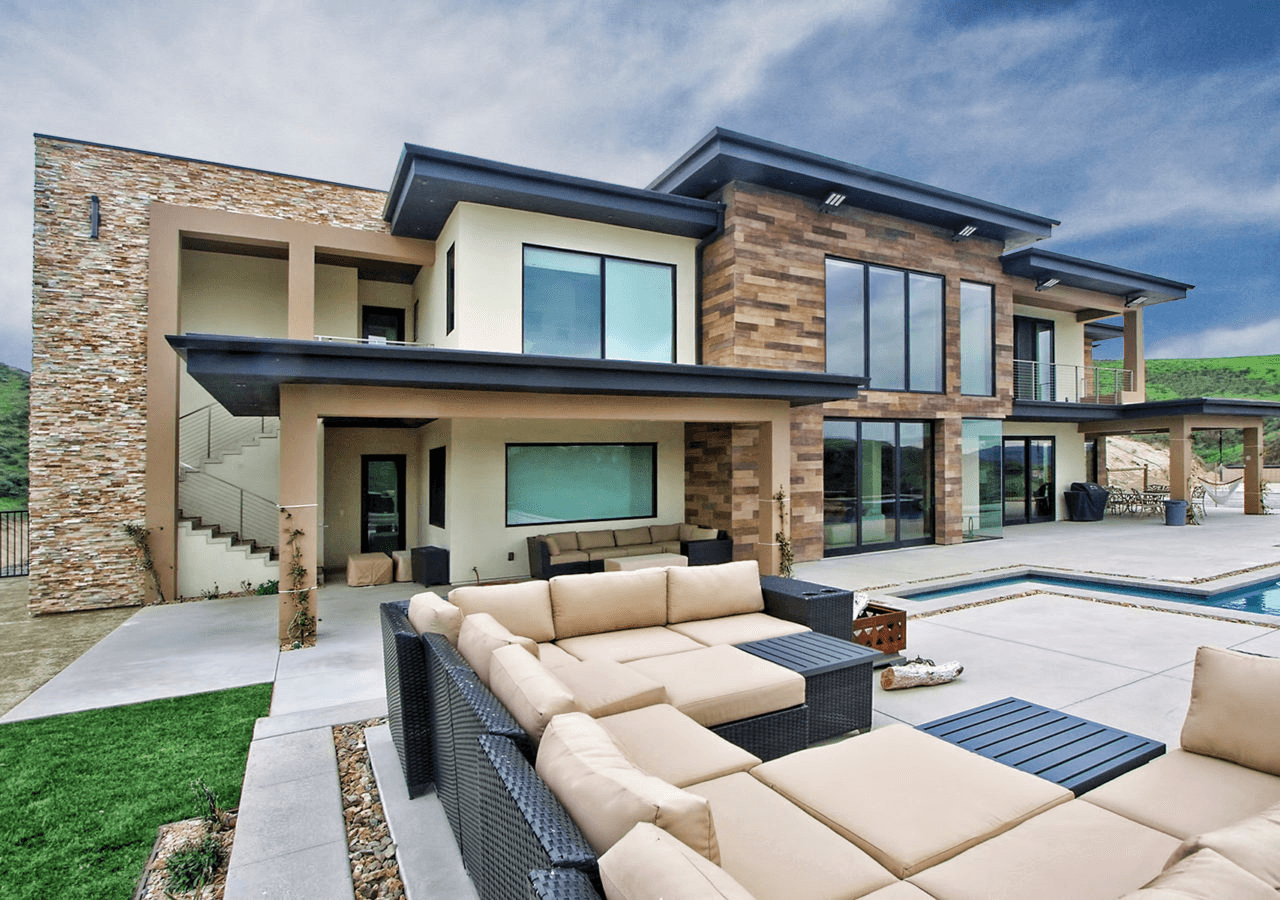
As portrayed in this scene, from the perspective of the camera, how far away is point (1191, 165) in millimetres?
55219

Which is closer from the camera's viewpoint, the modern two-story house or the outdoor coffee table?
the outdoor coffee table

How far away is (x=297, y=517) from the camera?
684cm

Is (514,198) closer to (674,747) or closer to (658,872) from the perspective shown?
(674,747)

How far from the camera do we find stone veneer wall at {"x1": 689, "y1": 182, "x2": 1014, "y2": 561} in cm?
1113

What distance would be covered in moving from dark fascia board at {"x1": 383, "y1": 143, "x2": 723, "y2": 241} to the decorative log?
313 inches

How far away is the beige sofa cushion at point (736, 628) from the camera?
4.90m

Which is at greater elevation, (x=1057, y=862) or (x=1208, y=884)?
(x=1208, y=884)

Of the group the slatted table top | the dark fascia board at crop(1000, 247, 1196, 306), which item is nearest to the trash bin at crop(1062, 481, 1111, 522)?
the dark fascia board at crop(1000, 247, 1196, 306)

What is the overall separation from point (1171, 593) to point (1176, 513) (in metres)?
10.3

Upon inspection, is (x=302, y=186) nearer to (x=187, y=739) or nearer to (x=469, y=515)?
(x=469, y=515)

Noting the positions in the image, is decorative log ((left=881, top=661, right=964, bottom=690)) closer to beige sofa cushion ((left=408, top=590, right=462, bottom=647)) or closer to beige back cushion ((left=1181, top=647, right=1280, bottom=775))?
beige back cushion ((left=1181, top=647, right=1280, bottom=775))

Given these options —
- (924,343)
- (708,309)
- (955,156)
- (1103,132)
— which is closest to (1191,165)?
(1103,132)

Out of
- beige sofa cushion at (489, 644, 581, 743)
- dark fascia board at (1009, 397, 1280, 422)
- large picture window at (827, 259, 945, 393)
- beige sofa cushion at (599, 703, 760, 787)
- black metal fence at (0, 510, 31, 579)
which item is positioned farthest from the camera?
dark fascia board at (1009, 397, 1280, 422)

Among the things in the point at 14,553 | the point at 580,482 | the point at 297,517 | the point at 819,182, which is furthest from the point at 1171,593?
the point at 14,553
